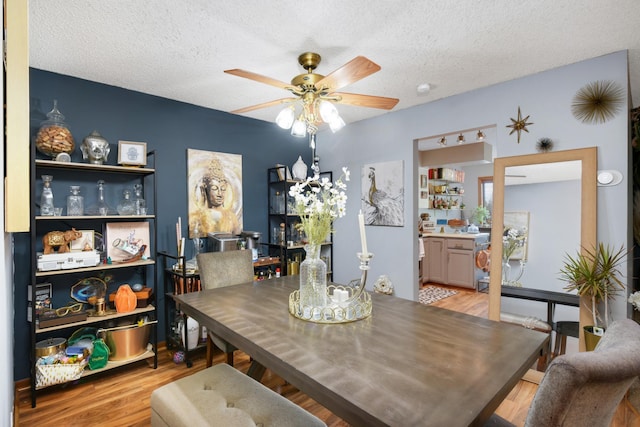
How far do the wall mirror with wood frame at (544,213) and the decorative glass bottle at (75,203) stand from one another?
11.2 feet

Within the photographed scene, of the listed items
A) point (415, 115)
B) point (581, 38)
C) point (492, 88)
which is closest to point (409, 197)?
point (415, 115)

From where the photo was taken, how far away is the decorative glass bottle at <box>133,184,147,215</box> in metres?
2.82

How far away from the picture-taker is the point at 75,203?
2.54m

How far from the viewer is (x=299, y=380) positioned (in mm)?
1081

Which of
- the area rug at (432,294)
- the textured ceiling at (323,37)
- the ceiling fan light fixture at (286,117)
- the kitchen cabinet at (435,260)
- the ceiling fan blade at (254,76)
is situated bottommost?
the area rug at (432,294)

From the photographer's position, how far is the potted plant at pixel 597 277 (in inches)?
89.1

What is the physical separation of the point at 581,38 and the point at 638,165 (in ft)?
5.46

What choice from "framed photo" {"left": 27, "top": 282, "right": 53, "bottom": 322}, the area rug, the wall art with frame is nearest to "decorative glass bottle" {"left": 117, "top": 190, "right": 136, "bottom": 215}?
the wall art with frame

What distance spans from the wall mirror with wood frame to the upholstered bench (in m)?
2.23

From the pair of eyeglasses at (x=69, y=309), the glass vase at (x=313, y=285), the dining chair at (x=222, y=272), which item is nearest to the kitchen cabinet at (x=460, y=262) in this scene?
the dining chair at (x=222, y=272)

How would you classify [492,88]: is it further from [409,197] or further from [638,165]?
[638,165]

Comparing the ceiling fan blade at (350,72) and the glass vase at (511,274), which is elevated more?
the ceiling fan blade at (350,72)

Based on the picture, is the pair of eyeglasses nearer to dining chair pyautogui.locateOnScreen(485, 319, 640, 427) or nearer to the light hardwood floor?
the light hardwood floor

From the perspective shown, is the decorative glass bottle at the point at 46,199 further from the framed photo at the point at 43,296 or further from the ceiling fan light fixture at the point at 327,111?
the ceiling fan light fixture at the point at 327,111
